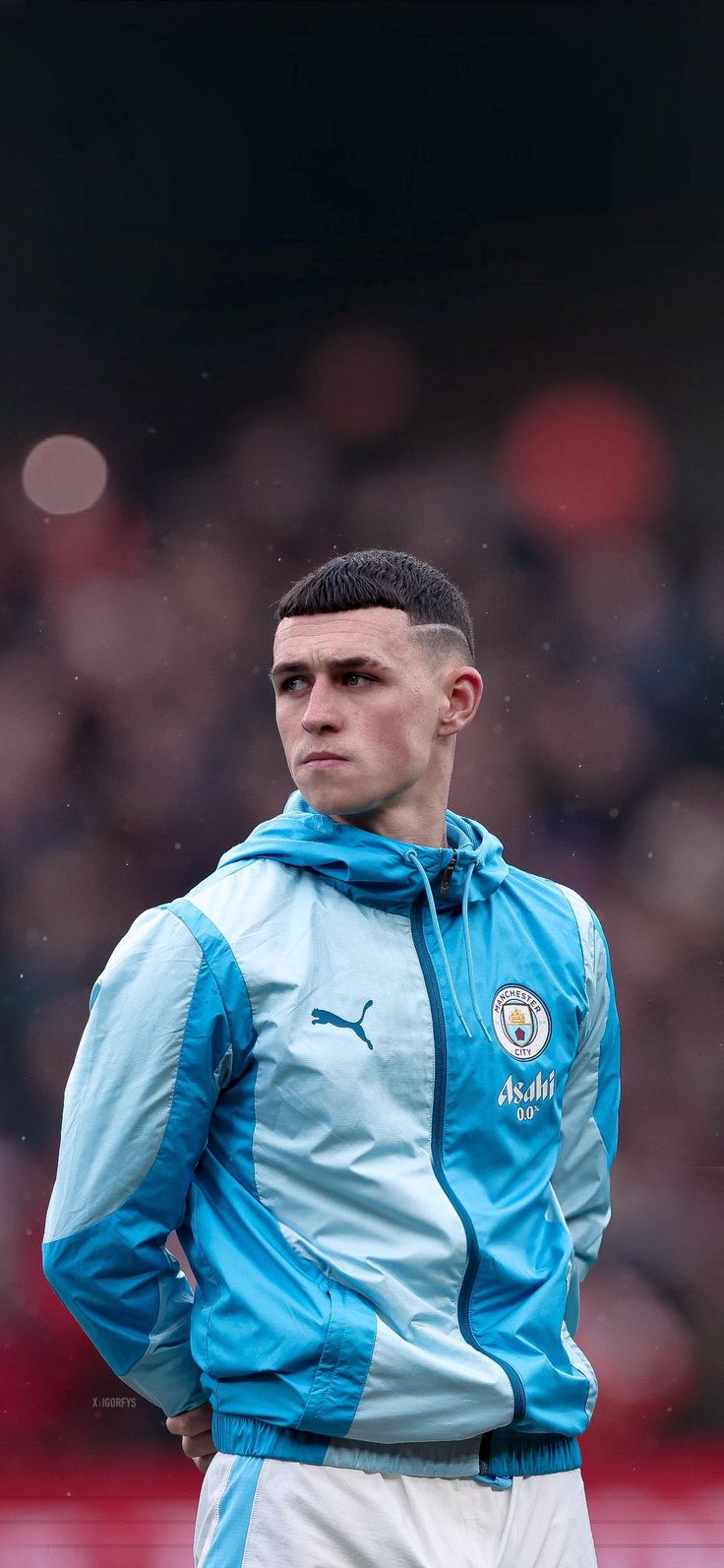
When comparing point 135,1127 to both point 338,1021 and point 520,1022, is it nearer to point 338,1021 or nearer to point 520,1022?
point 338,1021

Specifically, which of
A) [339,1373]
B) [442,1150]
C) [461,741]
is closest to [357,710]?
[442,1150]

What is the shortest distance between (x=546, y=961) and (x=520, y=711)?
4.03 ft

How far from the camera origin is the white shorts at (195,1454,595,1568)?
0.85 meters

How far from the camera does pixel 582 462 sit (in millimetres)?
2264

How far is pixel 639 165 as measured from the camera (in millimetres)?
2227

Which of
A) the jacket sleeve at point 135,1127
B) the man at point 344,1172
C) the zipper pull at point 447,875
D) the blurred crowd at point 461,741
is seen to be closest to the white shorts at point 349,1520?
the man at point 344,1172

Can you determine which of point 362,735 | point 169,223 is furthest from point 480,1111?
point 169,223

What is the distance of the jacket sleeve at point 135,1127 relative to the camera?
2.96 ft

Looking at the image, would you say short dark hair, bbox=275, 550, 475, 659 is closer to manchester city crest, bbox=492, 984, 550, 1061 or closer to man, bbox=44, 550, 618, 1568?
man, bbox=44, 550, 618, 1568

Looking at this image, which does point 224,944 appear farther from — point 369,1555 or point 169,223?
point 169,223

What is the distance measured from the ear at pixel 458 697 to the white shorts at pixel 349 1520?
0.45 meters

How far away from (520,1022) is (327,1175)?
0.56 ft

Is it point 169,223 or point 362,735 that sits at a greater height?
point 169,223

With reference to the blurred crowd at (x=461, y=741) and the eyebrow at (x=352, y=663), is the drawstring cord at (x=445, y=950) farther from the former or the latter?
the blurred crowd at (x=461, y=741)
